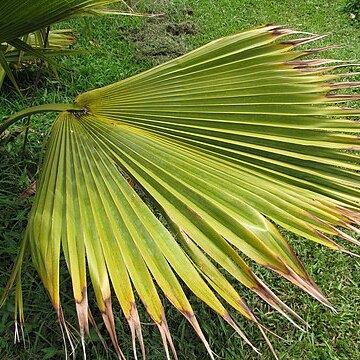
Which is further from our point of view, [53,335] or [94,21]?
[94,21]

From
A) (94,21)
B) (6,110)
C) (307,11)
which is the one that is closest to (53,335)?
(6,110)

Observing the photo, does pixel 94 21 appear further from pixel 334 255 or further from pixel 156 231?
pixel 156 231

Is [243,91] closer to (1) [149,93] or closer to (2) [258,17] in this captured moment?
(1) [149,93]

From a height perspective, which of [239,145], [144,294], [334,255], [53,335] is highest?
[239,145]

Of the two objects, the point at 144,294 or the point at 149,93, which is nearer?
the point at 144,294

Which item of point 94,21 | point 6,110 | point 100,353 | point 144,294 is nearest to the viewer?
point 144,294

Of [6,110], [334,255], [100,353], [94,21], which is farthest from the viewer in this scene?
[94,21]

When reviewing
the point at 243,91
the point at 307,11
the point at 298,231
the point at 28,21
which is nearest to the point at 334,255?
the point at 243,91

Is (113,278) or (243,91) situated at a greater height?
(243,91)

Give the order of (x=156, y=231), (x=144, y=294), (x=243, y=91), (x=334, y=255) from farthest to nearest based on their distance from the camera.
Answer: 1. (x=334, y=255)
2. (x=243, y=91)
3. (x=156, y=231)
4. (x=144, y=294)
